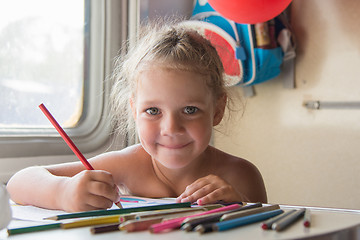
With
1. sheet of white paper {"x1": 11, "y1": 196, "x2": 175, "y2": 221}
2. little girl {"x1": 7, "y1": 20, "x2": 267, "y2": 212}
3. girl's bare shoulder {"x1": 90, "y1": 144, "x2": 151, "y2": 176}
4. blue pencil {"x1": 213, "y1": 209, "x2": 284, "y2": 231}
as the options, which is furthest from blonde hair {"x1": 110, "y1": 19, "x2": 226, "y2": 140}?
blue pencil {"x1": 213, "y1": 209, "x2": 284, "y2": 231}

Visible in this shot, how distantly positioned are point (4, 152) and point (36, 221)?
53 cm

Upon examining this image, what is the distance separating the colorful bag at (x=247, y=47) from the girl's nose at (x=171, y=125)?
2.07 ft

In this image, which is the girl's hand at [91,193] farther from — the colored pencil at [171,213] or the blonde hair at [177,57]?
the blonde hair at [177,57]

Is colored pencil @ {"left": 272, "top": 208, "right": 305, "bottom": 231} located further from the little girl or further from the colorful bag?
the colorful bag

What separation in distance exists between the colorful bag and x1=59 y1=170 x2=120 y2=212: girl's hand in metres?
0.80

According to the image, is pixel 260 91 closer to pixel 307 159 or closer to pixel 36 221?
pixel 307 159

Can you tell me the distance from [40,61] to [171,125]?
0.59 m

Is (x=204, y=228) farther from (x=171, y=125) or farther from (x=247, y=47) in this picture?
(x=247, y=47)

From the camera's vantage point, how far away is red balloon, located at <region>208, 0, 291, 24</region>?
1079 mm

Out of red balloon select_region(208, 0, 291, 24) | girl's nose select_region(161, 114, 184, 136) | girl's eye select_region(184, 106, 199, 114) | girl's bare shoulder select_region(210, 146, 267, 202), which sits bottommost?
girl's bare shoulder select_region(210, 146, 267, 202)

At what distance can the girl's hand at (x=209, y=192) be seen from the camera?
57cm

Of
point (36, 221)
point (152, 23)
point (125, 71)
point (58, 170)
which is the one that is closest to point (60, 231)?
point (36, 221)

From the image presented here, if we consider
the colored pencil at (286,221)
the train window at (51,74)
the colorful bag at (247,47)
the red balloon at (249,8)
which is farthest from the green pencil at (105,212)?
the colorful bag at (247,47)

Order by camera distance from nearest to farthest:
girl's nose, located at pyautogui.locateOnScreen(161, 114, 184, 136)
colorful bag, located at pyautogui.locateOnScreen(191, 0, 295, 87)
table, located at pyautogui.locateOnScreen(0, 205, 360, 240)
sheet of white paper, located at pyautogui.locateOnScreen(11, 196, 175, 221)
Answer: table, located at pyautogui.locateOnScreen(0, 205, 360, 240)
sheet of white paper, located at pyautogui.locateOnScreen(11, 196, 175, 221)
girl's nose, located at pyautogui.locateOnScreen(161, 114, 184, 136)
colorful bag, located at pyautogui.locateOnScreen(191, 0, 295, 87)
